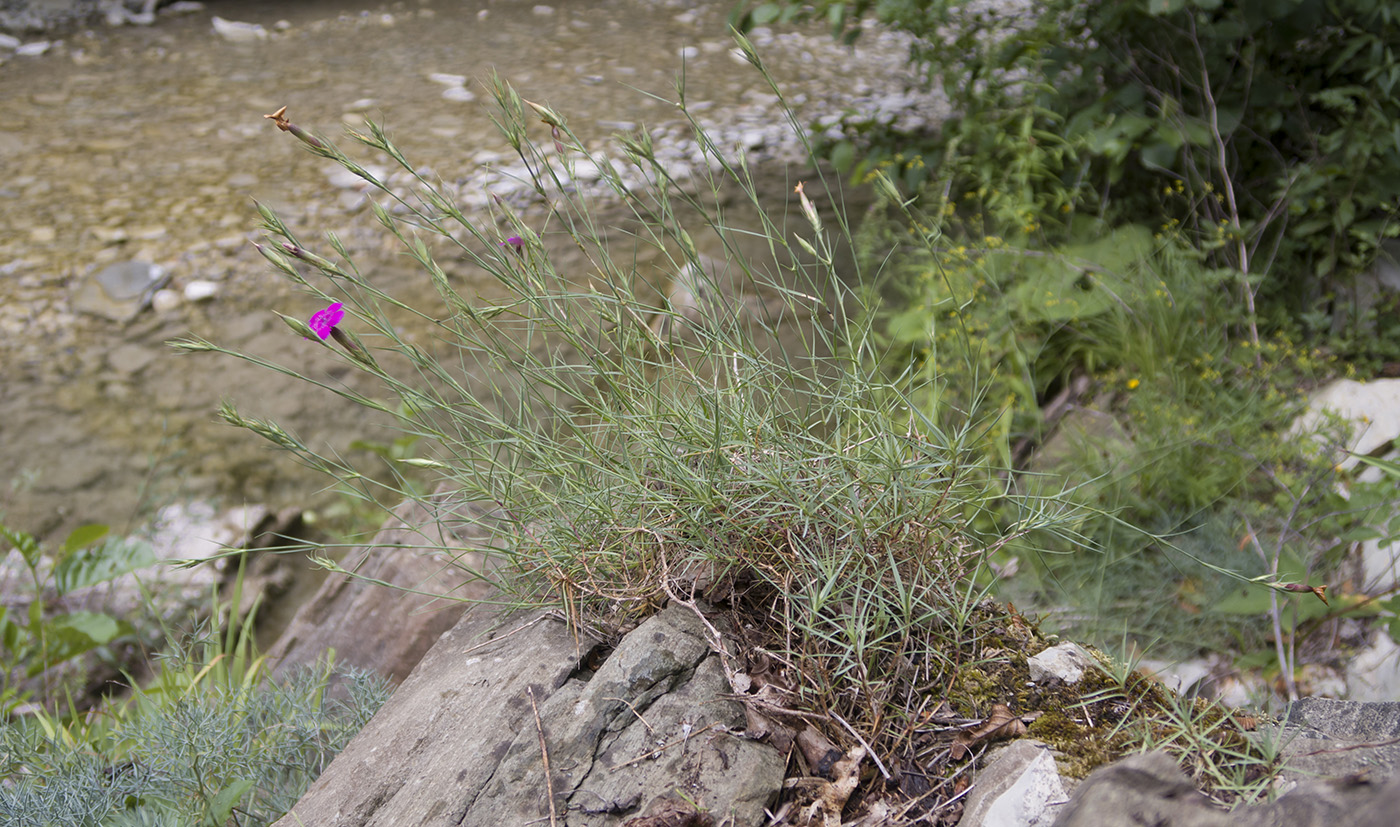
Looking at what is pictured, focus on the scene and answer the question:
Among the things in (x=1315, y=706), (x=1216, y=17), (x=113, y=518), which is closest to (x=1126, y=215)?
(x=1216, y=17)

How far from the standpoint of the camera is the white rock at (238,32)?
5.71 metres

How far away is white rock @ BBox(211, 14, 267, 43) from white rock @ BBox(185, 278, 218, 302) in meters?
2.92

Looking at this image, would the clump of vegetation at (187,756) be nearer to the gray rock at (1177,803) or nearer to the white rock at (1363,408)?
the gray rock at (1177,803)

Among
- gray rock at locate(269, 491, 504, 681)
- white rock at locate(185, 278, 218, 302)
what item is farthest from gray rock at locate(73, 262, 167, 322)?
gray rock at locate(269, 491, 504, 681)

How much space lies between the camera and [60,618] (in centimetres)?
232

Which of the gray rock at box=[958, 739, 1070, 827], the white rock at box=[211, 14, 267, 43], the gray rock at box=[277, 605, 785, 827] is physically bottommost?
the gray rock at box=[277, 605, 785, 827]

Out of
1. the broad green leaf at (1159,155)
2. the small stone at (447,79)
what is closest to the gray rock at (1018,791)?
the broad green leaf at (1159,155)

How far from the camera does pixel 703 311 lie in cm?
134

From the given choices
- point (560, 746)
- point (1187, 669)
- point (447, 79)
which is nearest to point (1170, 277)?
point (1187, 669)

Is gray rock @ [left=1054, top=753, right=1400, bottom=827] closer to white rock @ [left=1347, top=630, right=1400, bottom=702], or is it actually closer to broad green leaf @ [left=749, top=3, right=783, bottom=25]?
white rock @ [left=1347, top=630, right=1400, bottom=702]

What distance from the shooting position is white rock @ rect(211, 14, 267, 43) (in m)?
5.71

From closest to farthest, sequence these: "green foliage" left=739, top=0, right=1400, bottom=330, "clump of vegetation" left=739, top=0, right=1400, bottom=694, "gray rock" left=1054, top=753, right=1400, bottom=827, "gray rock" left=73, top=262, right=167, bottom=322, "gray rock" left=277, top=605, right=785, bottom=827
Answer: "gray rock" left=1054, top=753, right=1400, bottom=827 → "gray rock" left=277, top=605, right=785, bottom=827 → "clump of vegetation" left=739, top=0, right=1400, bottom=694 → "green foliage" left=739, top=0, right=1400, bottom=330 → "gray rock" left=73, top=262, right=167, bottom=322

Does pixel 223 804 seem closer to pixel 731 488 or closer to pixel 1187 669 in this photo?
pixel 731 488

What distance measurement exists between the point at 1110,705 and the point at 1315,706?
0.28m
